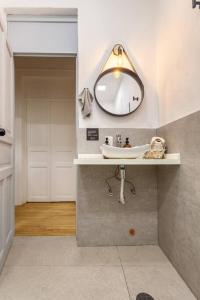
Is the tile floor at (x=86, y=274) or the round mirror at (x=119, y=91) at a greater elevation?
the round mirror at (x=119, y=91)

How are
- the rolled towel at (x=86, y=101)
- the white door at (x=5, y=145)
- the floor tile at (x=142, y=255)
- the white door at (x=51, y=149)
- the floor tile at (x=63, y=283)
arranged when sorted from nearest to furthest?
the floor tile at (x=63, y=283) < the white door at (x=5, y=145) < the floor tile at (x=142, y=255) < the rolled towel at (x=86, y=101) < the white door at (x=51, y=149)

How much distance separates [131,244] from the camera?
233cm

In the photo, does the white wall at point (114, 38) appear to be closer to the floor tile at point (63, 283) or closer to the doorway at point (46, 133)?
the floor tile at point (63, 283)

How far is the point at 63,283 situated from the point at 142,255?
801 millimetres

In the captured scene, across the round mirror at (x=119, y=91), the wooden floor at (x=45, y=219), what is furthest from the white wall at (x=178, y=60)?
the wooden floor at (x=45, y=219)

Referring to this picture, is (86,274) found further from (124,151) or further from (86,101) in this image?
(86,101)

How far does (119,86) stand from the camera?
93.4 inches

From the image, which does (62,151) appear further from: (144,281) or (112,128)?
(144,281)

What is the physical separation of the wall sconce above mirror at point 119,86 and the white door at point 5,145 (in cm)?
87

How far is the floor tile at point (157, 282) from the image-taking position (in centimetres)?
152

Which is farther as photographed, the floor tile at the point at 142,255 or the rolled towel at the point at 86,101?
the rolled towel at the point at 86,101

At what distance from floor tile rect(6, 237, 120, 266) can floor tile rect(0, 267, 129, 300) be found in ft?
0.34

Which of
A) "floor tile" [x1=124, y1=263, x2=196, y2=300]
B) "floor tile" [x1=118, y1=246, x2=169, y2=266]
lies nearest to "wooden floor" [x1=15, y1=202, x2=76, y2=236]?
"floor tile" [x1=118, y1=246, x2=169, y2=266]

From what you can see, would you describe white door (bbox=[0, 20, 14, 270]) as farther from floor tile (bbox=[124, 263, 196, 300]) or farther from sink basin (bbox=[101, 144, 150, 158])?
floor tile (bbox=[124, 263, 196, 300])
